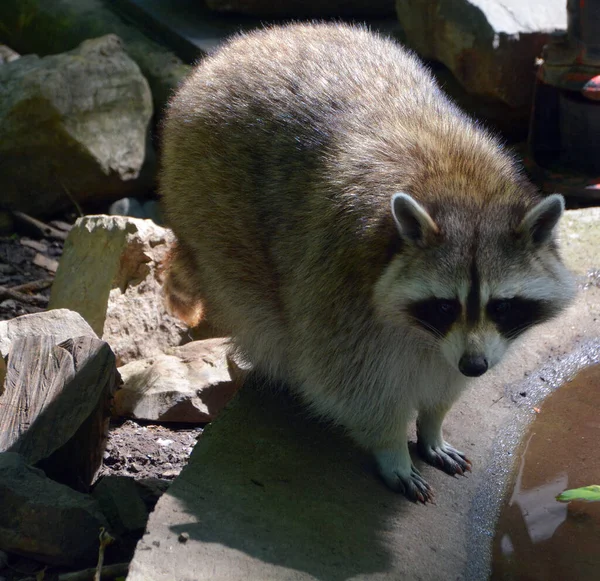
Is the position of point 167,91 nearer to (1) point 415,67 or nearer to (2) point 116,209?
(2) point 116,209

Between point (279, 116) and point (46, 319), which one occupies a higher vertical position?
point (279, 116)

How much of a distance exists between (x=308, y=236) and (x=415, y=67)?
3.47 ft

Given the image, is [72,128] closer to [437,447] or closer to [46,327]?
[46,327]

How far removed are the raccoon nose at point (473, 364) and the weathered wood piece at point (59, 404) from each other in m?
1.43

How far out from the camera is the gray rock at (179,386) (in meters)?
4.09

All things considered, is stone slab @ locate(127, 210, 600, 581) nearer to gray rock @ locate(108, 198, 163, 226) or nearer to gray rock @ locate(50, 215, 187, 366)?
gray rock @ locate(50, 215, 187, 366)

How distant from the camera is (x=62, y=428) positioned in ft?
11.0

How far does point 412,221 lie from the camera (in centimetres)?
303

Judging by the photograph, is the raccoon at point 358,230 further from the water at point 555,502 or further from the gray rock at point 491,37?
the gray rock at point 491,37

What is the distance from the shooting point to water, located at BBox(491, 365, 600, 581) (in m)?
3.17

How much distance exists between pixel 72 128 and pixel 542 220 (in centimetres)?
391

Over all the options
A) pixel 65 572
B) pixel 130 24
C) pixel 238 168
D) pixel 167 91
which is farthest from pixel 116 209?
pixel 65 572

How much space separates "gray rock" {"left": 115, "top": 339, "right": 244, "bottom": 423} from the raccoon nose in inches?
56.8

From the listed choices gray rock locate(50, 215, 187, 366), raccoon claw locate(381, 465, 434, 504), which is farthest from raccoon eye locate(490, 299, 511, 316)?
gray rock locate(50, 215, 187, 366)
